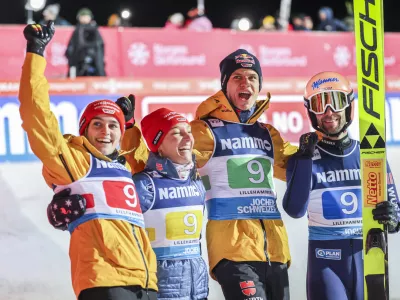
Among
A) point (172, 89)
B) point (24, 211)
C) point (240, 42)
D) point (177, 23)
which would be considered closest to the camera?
point (24, 211)

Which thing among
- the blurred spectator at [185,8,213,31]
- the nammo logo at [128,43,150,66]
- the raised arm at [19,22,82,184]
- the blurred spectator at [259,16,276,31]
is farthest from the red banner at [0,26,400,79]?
the raised arm at [19,22,82,184]

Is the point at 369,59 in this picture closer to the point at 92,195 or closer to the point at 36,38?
the point at 92,195

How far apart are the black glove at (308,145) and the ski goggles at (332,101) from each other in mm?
265

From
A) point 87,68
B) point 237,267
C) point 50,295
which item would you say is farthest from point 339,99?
point 87,68

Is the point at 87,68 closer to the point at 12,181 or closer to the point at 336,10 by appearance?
the point at 12,181

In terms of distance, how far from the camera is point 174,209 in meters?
4.68

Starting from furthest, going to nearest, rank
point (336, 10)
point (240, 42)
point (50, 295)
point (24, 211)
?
point (336, 10), point (240, 42), point (24, 211), point (50, 295)

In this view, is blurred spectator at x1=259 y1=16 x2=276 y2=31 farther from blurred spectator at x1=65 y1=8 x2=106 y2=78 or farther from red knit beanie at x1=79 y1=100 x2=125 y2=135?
red knit beanie at x1=79 y1=100 x2=125 y2=135

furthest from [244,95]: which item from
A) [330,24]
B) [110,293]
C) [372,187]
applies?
[330,24]

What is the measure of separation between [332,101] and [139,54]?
20.7 ft

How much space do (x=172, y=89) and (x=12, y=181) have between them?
3422 millimetres

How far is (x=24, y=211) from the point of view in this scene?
22.7 feet

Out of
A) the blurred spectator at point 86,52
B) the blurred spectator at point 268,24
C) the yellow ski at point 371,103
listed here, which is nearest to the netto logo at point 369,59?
the yellow ski at point 371,103

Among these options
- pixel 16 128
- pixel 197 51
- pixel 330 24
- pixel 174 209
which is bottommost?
pixel 174 209
